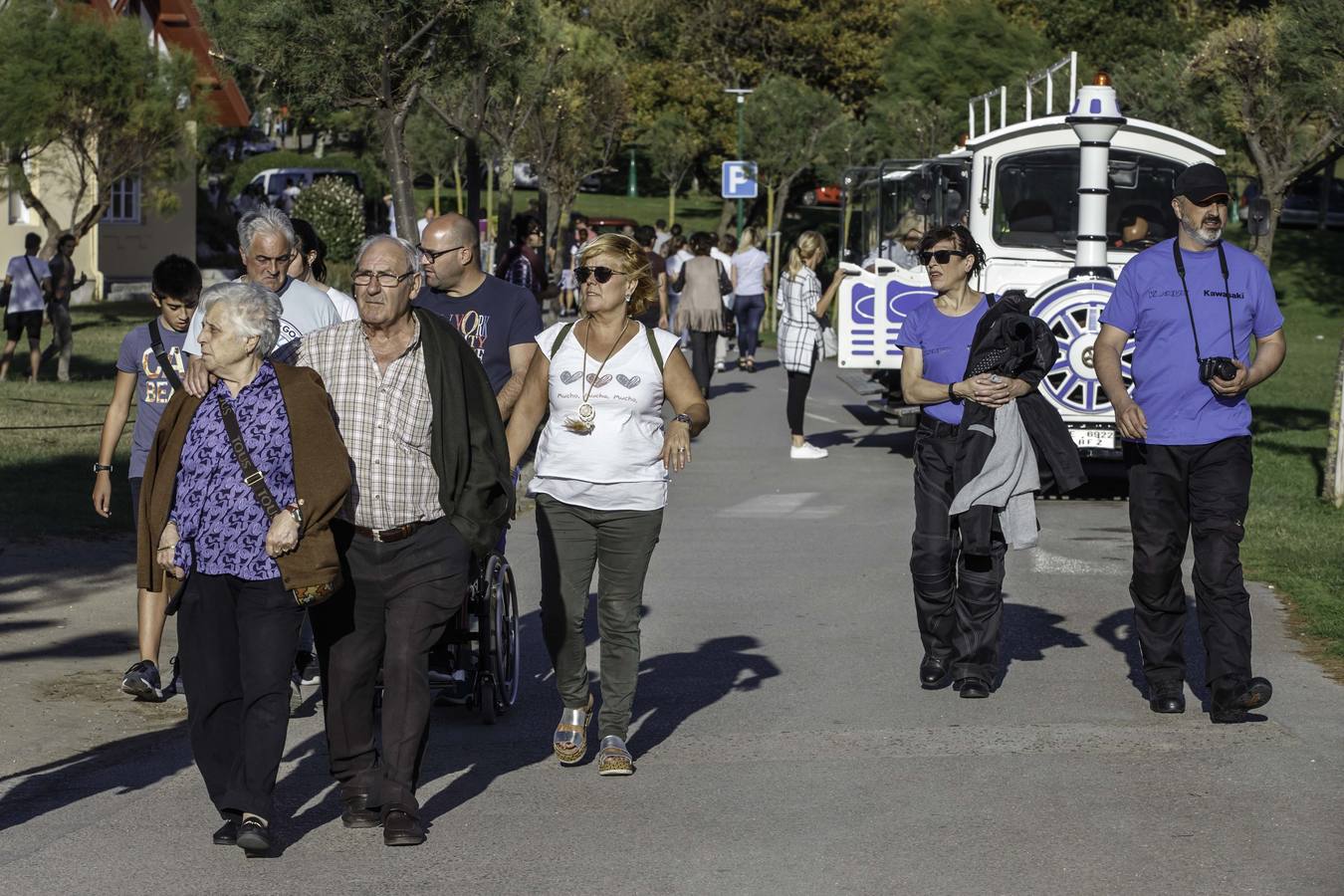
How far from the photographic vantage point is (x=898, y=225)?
1902 centimetres

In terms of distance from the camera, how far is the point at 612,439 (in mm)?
6289

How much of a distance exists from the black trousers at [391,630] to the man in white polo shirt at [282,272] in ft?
4.84

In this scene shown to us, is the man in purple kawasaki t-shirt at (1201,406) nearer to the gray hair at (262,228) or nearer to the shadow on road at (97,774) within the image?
the gray hair at (262,228)

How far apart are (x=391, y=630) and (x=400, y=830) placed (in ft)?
1.98

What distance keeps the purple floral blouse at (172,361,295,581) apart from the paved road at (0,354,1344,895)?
0.88 metres

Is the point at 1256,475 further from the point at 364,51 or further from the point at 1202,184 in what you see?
the point at 364,51

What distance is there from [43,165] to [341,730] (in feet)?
90.4

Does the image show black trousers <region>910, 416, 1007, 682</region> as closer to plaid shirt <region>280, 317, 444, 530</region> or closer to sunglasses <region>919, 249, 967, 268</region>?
sunglasses <region>919, 249, 967, 268</region>

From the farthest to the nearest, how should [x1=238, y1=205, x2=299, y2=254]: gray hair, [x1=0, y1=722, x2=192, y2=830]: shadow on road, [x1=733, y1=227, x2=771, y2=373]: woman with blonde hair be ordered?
[x1=733, y1=227, x2=771, y2=373]: woman with blonde hair
[x1=238, y1=205, x2=299, y2=254]: gray hair
[x1=0, y1=722, x2=192, y2=830]: shadow on road

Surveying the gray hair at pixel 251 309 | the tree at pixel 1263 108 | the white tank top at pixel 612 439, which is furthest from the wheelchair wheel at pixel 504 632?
the tree at pixel 1263 108

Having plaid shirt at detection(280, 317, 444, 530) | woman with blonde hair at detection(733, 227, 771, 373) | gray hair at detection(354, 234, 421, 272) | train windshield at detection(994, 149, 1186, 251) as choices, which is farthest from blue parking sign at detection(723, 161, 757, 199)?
plaid shirt at detection(280, 317, 444, 530)

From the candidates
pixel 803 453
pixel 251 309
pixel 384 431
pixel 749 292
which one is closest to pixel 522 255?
pixel 803 453

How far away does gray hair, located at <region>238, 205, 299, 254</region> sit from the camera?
7.04 metres

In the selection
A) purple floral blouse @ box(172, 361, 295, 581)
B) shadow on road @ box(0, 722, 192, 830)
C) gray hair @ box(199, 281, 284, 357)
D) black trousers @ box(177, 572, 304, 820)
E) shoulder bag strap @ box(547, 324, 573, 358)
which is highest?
gray hair @ box(199, 281, 284, 357)
